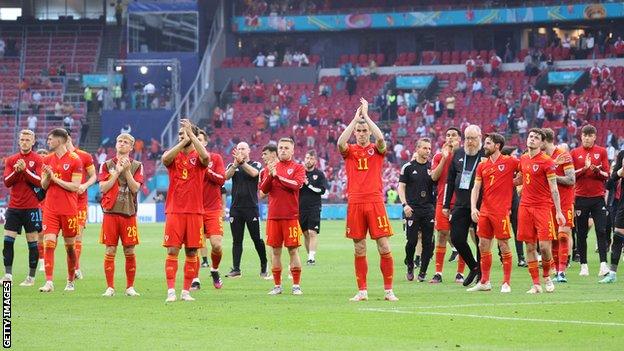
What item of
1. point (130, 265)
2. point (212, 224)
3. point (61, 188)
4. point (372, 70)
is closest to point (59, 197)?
point (61, 188)

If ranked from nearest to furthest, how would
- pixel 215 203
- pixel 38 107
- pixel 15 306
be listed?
pixel 15 306, pixel 215 203, pixel 38 107

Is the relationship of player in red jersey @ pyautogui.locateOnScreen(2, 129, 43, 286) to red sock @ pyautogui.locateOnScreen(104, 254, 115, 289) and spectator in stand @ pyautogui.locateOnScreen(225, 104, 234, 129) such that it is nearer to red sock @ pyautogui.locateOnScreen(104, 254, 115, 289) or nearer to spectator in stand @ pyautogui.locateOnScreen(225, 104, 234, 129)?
red sock @ pyautogui.locateOnScreen(104, 254, 115, 289)

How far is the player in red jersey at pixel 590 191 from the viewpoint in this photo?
70.1ft

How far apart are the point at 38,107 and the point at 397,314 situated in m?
51.8

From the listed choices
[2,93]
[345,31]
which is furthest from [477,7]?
[2,93]

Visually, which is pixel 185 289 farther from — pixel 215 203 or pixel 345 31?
pixel 345 31

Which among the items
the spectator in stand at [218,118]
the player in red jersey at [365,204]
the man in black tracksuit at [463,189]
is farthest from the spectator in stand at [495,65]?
the player in red jersey at [365,204]

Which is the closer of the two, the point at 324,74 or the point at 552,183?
the point at 552,183

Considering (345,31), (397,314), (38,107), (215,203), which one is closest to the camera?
(397,314)

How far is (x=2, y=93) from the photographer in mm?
66750

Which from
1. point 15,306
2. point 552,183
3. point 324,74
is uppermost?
point 324,74

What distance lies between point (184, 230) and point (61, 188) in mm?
2869

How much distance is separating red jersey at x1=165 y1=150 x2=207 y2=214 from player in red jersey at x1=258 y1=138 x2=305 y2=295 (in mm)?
1498

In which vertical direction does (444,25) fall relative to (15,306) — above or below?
above
